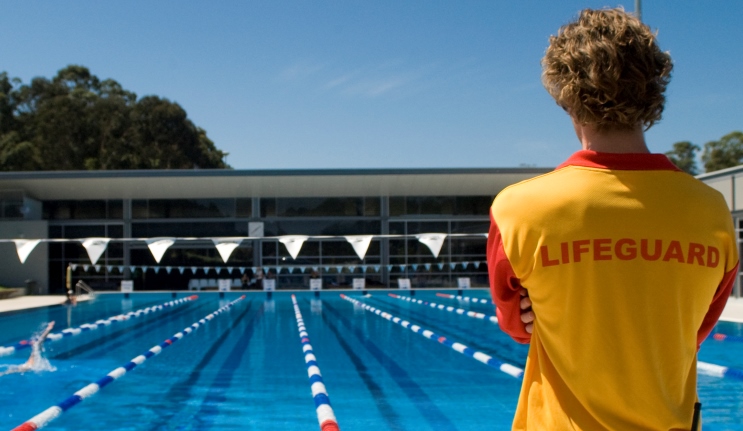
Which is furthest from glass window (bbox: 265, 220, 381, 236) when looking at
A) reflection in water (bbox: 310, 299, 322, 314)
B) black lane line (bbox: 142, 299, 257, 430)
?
black lane line (bbox: 142, 299, 257, 430)

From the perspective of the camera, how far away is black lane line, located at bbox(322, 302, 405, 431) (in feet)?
20.4

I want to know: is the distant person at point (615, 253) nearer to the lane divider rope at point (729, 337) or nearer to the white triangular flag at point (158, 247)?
the lane divider rope at point (729, 337)

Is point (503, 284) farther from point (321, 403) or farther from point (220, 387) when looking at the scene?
point (220, 387)

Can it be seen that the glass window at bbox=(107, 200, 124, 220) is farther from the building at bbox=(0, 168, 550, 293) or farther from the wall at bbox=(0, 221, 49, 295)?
the wall at bbox=(0, 221, 49, 295)

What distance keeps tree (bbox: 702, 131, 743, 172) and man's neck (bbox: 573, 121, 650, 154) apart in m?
66.4

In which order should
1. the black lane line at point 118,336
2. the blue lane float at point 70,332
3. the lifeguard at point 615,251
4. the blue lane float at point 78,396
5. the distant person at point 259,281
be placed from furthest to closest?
the distant person at point 259,281, the black lane line at point 118,336, the blue lane float at point 70,332, the blue lane float at point 78,396, the lifeguard at point 615,251

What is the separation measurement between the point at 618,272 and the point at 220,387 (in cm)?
723

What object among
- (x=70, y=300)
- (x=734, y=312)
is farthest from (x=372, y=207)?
(x=734, y=312)

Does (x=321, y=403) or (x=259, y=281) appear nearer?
(x=321, y=403)

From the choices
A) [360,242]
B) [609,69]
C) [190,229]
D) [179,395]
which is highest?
[190,229]

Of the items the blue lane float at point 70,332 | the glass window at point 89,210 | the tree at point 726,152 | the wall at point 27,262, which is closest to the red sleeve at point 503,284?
the blue lane float at point 70,332

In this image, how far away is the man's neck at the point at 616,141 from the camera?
1.31 m

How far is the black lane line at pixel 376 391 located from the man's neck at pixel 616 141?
16.6 ft

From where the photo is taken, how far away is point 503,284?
1.31 m
